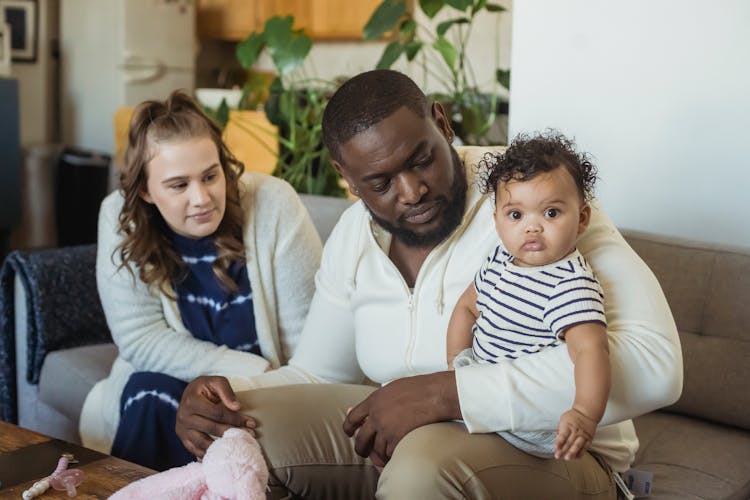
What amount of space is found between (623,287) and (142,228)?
3.75ft

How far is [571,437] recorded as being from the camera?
3.74 ft

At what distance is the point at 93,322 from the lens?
2.54m

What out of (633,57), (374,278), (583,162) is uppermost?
(633,57)

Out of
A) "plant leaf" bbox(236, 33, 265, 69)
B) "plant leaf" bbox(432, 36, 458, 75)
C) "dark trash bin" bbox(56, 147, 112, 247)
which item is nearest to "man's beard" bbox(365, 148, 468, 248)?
"plant leaf" bbox(432, 36, 458, 75)

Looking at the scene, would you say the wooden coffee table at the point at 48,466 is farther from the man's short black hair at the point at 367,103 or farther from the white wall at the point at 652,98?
the white wall at the point at 652,98

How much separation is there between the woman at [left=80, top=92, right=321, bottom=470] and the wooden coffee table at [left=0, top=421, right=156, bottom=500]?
1.16ft

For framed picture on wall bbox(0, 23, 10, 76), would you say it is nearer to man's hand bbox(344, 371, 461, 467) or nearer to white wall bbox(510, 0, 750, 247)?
white wall bbox(510, 0, 750, 247)

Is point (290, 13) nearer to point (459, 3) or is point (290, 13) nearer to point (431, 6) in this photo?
point (431, 6)

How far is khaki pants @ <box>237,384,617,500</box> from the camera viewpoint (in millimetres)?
1225

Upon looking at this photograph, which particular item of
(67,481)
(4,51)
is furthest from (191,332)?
(4,51)

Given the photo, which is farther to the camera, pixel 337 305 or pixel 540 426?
pixel 337 305

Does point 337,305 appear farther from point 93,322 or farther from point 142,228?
point 93,322

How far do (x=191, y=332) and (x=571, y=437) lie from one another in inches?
47.3

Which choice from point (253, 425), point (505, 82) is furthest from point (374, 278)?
point (505, 82)
